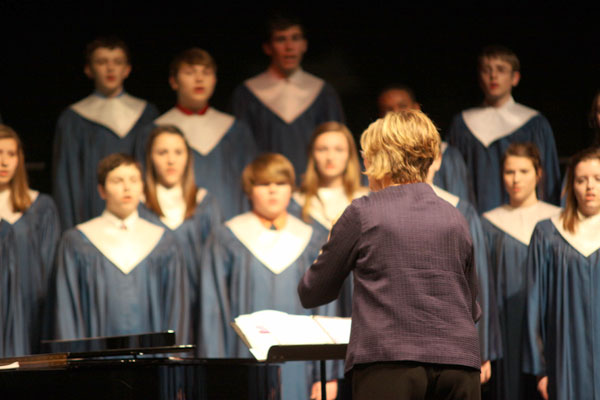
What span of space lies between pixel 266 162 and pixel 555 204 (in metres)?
1.91

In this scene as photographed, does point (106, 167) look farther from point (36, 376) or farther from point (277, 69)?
point (36, 376)

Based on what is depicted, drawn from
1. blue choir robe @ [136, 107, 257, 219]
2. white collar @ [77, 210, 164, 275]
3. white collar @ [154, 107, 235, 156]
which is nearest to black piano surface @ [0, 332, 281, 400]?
white collar @ [77, 210, 164, 275]

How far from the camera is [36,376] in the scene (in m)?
2.66

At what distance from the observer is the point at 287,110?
6.01 metres

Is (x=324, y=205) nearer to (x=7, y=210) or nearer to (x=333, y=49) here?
(x=333, y=49)

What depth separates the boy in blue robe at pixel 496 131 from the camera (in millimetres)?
5785

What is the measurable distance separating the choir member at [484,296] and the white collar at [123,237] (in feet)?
5.42

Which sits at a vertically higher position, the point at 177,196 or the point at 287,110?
the point at 287,110

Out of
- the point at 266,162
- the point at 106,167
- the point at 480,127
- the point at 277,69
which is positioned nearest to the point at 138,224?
the point at 106,167

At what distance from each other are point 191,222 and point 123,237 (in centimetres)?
44

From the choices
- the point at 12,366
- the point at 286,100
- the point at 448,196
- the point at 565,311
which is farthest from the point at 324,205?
the point at 12,366

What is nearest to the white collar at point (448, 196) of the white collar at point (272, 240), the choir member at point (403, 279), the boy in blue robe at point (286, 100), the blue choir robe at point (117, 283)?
the white collar at point (272, 240)

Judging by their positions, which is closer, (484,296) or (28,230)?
(484,296)

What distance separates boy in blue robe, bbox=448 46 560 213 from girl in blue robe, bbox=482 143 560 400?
0.38 feet
